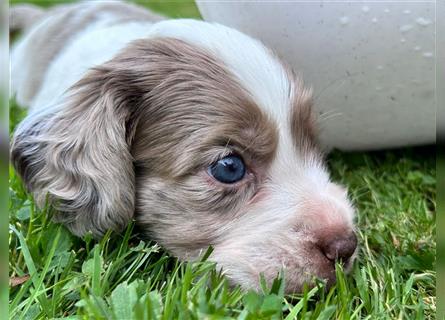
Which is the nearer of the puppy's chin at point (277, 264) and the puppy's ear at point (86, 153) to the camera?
the puppy's chin at point (277, 264)

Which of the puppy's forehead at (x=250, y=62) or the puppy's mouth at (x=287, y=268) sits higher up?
the puppy's forehead at (x=250, y=62)

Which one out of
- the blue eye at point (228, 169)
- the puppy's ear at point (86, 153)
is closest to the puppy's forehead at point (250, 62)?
the blue eye at point (228, 169)

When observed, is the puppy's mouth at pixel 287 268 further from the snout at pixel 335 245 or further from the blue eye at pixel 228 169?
the blue eye at pixel 228 169

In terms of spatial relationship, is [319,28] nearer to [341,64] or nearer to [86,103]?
[341,64]

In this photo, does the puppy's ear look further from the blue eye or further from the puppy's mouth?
the puppy's mouth

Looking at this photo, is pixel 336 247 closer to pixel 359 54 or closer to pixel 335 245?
pixel 335 245

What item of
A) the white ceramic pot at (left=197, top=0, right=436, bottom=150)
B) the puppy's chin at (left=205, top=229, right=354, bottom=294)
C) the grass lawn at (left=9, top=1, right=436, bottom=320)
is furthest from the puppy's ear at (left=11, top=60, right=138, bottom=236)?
the white ceramic pot at (left=197, top=0, right=436, bottom=150)
